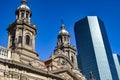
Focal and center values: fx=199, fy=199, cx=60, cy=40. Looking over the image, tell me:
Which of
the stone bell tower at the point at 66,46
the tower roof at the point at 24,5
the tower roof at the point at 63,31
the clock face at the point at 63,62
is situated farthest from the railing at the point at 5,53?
the tower roof at the point at 63,31

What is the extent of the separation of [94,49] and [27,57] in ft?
385

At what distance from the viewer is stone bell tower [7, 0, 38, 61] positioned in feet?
141

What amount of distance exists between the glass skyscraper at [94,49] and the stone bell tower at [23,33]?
101436 mm

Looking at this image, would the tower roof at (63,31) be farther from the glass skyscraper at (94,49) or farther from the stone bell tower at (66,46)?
the glass skyscraper at (94,49)

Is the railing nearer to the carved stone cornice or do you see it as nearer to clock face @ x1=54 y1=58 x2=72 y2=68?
the carved stone cornice

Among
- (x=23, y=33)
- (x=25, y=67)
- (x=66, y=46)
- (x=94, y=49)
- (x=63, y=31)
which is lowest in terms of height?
(x=25, y=67)

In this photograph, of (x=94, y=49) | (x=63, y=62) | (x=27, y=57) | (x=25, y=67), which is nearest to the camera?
(x=25, y=67)

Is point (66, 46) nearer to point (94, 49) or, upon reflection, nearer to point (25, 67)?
point (25, 67)

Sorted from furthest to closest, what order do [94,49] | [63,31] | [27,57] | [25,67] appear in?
[94,49] → [63,31] → [27,57] → [25,67]

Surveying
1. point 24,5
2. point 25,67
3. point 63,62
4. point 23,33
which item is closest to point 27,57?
Answer: point 23,33

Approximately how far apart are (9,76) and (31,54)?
1497 centimetres

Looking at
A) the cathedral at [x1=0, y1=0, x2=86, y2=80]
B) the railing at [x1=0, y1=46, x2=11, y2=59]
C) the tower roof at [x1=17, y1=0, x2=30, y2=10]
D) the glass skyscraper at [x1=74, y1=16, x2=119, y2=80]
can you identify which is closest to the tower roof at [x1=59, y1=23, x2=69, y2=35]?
the cathedral at [x1=0, y1=0, x2=86, y2=80]

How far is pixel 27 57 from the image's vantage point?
133 feet

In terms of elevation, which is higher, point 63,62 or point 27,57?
point 63,62
